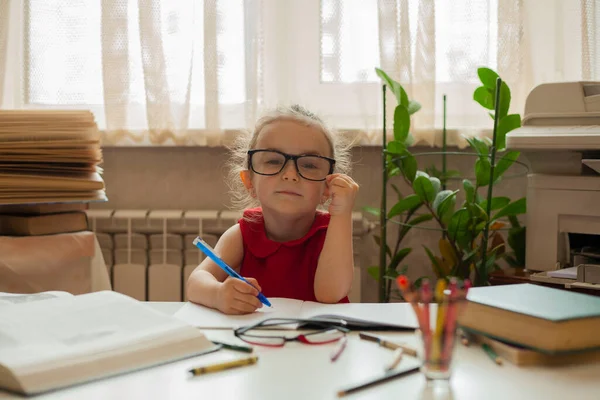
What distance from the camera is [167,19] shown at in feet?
7.65

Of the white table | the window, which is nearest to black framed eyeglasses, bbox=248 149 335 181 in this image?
the white table

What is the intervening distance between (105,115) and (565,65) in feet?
5.38

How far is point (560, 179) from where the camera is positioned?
1696mm

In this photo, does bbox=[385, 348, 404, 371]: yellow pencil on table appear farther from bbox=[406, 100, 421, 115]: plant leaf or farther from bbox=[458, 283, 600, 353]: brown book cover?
bbox=[406, 100, 421, 115]: plant leaf

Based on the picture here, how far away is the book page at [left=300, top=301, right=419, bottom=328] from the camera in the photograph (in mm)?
955

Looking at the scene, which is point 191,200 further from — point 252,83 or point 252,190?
point 252,190

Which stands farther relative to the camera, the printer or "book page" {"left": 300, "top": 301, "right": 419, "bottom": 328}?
the printer

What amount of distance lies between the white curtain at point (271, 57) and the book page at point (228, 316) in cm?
136

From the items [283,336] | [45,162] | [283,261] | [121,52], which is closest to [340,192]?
[283,261]

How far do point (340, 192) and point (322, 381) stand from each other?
65 centimetres

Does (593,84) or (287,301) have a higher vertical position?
(593,84)

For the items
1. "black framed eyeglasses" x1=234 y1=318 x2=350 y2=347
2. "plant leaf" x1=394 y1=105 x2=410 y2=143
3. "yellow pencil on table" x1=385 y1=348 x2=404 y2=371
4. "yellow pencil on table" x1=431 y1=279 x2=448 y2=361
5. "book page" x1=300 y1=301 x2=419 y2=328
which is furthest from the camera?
"plant leaf" x1=394 y1=105 x2=410 y2=143

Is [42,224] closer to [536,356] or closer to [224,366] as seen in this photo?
[224,366]

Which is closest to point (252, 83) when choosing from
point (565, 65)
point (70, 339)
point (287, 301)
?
point (565, 65)
